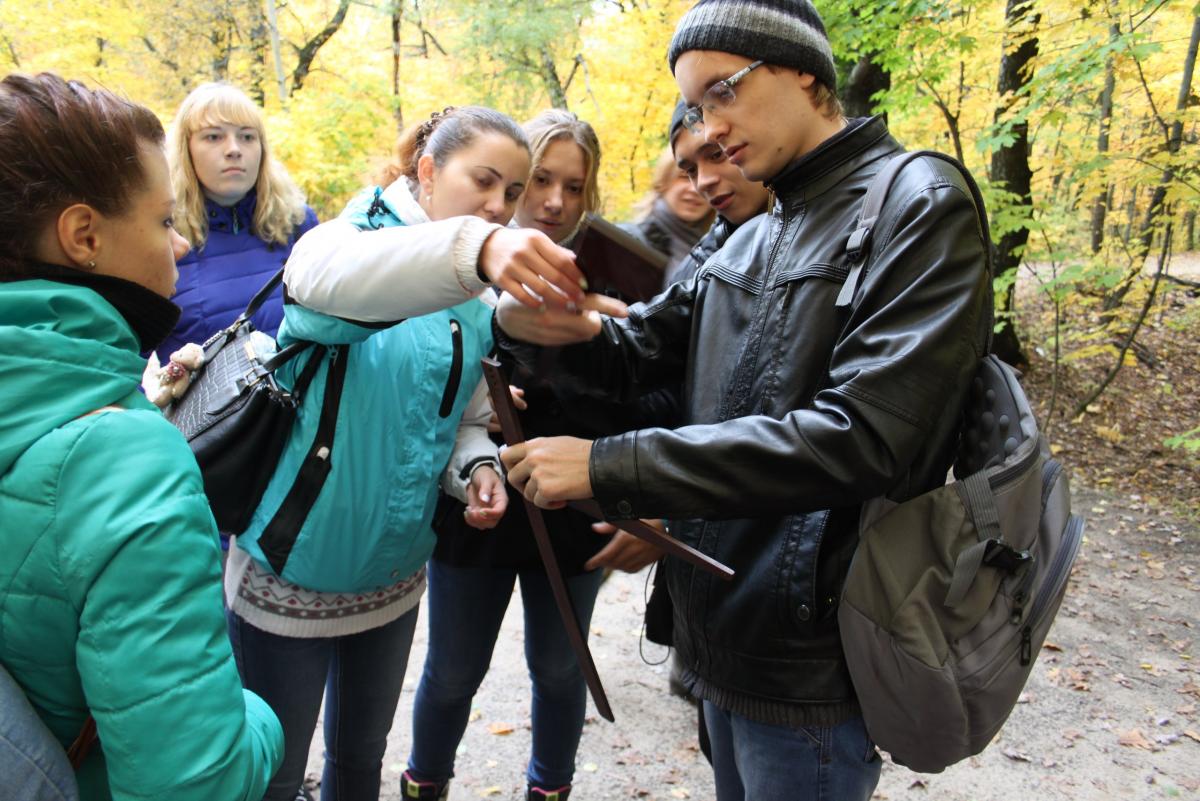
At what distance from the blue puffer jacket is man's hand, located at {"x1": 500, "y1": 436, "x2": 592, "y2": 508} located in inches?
70.3

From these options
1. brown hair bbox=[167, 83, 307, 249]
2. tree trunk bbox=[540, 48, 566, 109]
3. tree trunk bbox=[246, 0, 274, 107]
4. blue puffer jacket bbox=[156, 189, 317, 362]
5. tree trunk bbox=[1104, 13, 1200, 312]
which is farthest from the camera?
tree trunk bbox=[246, 0, 274, 107]

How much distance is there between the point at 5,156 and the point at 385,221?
872mm

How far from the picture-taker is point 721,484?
139cm

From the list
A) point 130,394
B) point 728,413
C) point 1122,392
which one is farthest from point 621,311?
point 1122,392

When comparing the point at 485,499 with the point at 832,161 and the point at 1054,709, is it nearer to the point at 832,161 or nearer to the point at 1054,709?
the point at 832,161

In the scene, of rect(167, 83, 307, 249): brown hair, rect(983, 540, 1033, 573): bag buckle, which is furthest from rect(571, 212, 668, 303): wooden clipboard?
rect(167, 83, 307, 249): brown hair

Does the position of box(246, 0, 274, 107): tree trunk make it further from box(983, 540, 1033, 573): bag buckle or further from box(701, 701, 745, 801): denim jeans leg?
box(983, 540, 1033, 573): bag buckle

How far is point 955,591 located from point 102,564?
1.30 meters

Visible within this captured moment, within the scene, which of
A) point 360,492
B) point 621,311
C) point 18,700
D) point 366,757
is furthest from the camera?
point 366,757

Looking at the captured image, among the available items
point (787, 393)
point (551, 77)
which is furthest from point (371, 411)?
point (551, 77)

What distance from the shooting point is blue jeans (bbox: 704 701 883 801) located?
61.2 inches

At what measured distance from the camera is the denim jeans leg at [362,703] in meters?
2.28

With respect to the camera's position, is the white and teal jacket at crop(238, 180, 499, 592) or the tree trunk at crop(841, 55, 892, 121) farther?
the tree trunk at crop(841, 55, 892, 121)

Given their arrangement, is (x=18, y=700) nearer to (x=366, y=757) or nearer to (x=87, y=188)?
(x=87, y=188)
